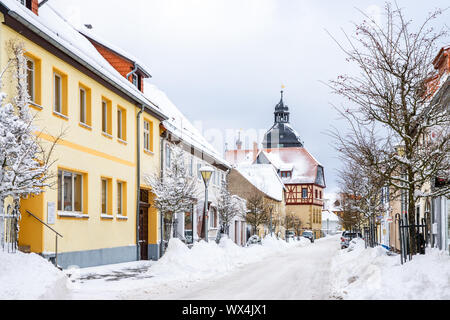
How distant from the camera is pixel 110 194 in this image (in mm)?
22484

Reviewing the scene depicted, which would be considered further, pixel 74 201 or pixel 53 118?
pixel 74 201

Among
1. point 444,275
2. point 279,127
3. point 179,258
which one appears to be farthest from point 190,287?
point 279,127

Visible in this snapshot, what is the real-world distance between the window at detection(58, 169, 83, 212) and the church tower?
300ft

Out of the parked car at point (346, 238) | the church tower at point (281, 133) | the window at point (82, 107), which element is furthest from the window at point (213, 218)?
the church tower at point (281, 133)

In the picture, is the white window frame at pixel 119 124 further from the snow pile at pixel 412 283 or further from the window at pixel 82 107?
the snow pile at pixel 412 283

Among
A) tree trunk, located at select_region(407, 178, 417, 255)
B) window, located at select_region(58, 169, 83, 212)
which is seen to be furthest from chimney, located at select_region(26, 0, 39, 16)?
tree trunk, located at select_region(407, 178, 417, 255)

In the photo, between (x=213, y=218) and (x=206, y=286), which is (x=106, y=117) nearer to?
(x=206, y=286)

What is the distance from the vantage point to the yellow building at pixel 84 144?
658 inches

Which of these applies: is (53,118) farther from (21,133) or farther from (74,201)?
(21,133)

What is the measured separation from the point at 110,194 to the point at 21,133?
10808 millimetres

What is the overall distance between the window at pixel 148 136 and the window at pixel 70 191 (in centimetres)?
706

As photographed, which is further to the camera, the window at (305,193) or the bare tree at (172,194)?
the window at (305,193)

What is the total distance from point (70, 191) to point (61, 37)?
196 inches

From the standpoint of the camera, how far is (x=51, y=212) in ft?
56.3
